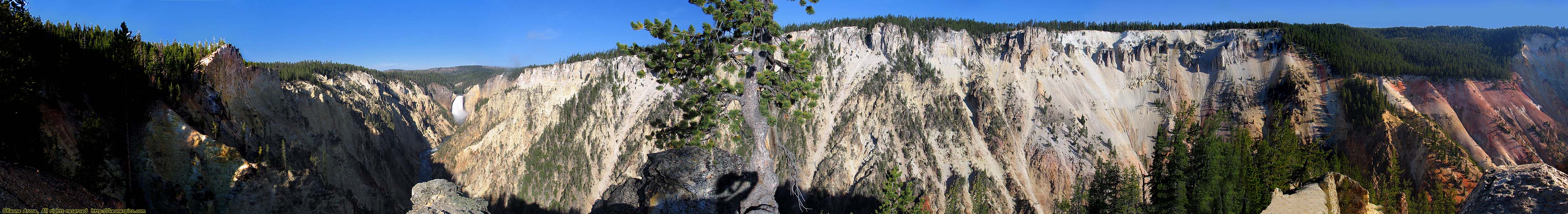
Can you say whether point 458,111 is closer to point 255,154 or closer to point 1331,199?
point 255,154

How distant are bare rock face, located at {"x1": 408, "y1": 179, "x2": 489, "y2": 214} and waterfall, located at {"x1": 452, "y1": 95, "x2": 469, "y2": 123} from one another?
187ft

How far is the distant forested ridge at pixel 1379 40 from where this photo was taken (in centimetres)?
4088

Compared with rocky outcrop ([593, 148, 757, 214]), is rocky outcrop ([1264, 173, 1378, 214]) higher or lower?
lower

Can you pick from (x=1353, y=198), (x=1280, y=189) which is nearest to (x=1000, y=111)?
(x=1280, y=189)

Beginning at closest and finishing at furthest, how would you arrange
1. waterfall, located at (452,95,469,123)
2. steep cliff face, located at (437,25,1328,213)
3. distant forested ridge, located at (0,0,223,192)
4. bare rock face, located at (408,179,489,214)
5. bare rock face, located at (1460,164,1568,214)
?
bare rock face, located at (1460,164,1568,214), distant forested ridge, located at (0,0,223,192), bare rock face, located at (408,179,489,214), steep cliff face, located at (437,25,1328,213), waterfall, located at (452,95,469,123)

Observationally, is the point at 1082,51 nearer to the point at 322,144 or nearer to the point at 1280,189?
the point at 1280,189

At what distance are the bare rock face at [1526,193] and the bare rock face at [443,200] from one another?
938 inches

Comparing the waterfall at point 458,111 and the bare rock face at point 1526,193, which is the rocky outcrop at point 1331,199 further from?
the waterfall at point 458,111

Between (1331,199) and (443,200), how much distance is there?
29.3 metres

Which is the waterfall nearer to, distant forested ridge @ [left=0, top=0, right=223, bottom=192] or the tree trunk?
distant forested ridge @ [left=0, top=0, right=223, bottom=192]

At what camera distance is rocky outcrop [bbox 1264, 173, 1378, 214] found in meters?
16.0

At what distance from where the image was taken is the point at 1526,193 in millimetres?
4793

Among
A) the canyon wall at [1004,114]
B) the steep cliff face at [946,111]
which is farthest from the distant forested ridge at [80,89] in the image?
the steep cliff face at [946,111]

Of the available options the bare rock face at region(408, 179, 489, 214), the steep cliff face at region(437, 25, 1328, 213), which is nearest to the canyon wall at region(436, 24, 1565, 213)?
the steep cliff face at region(437, 25, 1328, 213)
